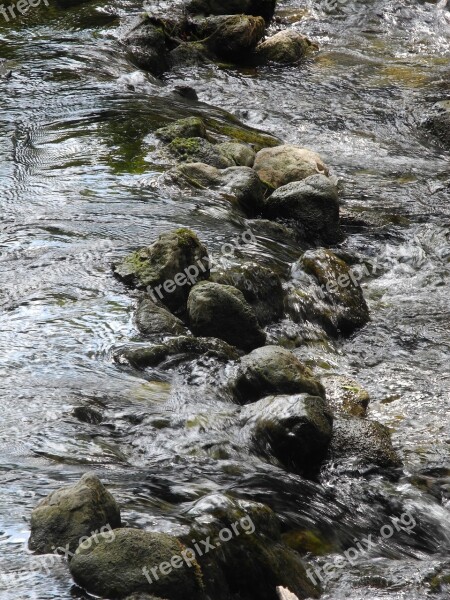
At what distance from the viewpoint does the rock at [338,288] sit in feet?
28.0

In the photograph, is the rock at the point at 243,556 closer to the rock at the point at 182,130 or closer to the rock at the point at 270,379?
the rock at the point at 270,379

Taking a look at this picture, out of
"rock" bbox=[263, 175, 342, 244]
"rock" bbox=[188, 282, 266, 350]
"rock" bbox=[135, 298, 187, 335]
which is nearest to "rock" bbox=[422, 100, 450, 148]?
"rock" bbox=[263, 175, 342, 244]

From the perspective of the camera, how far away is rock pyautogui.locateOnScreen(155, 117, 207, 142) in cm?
1130

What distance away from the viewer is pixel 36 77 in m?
13.2

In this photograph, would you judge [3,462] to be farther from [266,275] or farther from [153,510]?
[266,275]

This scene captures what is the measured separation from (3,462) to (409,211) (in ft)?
23.1

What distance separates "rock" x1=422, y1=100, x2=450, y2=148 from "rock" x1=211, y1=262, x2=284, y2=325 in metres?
5.91

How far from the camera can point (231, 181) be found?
10.3 m

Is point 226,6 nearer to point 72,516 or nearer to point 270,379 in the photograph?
point 270,379

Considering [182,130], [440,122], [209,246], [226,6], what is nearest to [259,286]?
[209,246]

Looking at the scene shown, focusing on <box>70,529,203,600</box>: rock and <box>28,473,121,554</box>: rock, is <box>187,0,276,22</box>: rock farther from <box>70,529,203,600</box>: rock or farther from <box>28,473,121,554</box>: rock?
<box>70,529,203,600</box>: rock

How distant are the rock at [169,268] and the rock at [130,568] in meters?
3.73

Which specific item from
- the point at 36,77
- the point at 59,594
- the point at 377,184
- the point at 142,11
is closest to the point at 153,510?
the point at 59,594

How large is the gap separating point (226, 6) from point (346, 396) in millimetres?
12113
